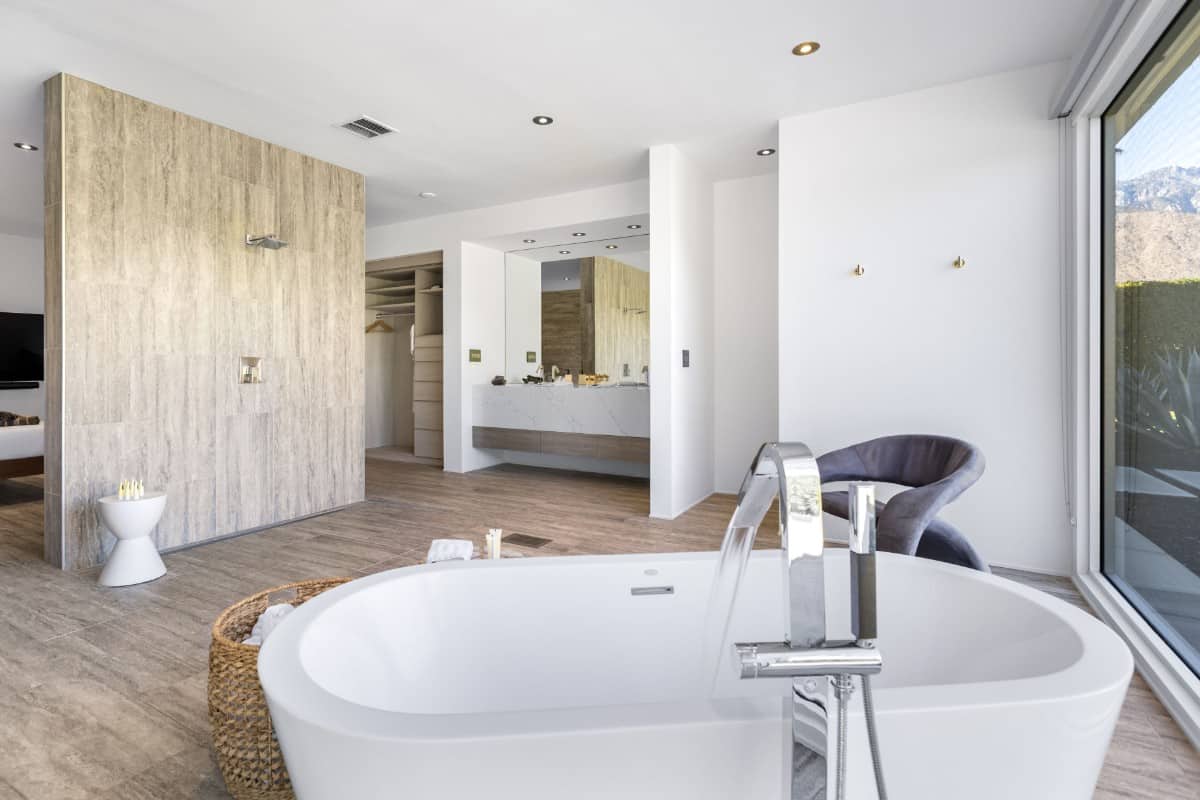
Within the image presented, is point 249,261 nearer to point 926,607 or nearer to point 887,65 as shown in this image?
point 887,65

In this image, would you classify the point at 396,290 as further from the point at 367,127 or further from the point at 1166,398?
the point at 1166,398

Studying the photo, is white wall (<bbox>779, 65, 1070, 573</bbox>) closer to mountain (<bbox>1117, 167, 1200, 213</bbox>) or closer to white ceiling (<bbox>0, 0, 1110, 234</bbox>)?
white ceiling (<bbox>0, 0, 1110, 234</bbox>)

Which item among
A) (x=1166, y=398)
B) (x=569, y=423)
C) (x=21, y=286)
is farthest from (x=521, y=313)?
(x=21, y=286)

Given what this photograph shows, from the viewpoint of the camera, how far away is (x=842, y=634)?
60.9 inches

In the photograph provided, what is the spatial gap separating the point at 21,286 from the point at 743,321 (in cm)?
753

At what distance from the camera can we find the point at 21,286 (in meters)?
6.45

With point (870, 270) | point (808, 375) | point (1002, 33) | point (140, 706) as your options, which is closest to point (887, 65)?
point (1002, 33)

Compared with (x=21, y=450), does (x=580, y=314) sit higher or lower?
higher

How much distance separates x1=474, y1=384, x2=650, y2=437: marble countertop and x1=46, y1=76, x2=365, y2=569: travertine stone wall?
153 cm

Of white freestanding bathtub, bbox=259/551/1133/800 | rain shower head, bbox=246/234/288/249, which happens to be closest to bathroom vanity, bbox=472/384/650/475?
rain shower head, bbox=246/234/288/249

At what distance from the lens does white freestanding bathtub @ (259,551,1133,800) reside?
0.77 metres

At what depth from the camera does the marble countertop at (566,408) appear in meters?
5.09

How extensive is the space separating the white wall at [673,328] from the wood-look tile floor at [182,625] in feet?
0.95

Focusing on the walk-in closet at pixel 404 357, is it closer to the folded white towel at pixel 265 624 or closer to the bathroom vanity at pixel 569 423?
the bathroom vanity at pixel 569 423
